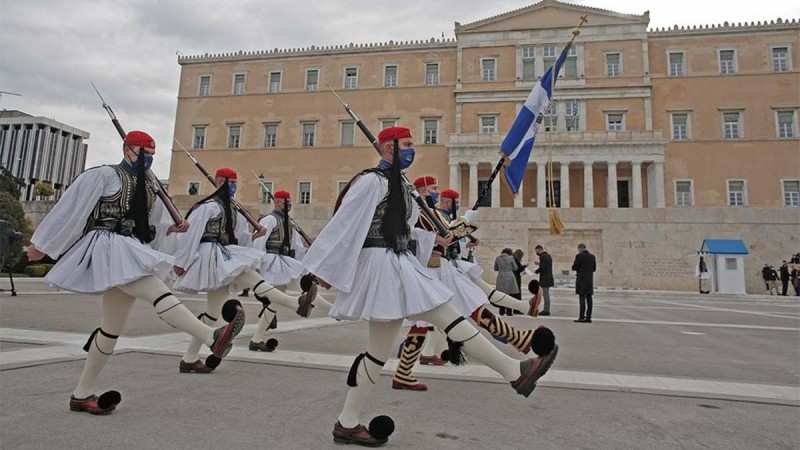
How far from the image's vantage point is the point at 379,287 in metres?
3.10

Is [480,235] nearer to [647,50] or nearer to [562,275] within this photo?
[562,275]

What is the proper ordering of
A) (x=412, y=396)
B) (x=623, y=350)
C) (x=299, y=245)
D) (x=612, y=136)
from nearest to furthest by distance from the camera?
(x=412, y=396), (x=623, y=350), (x=299, y=245), (x=612, y=136)

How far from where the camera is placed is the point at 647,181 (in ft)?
137

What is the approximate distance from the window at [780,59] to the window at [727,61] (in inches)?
121

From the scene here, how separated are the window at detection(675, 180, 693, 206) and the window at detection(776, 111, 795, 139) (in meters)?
8.28

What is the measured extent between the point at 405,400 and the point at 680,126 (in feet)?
153

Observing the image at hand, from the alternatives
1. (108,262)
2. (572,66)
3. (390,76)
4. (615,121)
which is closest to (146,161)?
(108,262)

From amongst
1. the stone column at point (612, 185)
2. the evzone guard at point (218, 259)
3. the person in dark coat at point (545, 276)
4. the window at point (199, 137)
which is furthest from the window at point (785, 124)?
the window at point (199, 137)

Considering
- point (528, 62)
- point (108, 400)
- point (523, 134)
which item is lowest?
point (108, 400)

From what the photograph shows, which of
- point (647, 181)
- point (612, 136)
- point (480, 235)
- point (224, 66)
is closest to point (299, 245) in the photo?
point (480, 235)

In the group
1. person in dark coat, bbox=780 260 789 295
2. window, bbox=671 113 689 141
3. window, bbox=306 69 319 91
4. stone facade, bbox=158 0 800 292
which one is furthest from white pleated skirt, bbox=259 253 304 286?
window, bbox=306 69 319 91

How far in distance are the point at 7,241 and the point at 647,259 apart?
102 ft

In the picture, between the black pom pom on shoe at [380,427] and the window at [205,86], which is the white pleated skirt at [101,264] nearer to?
the black pom pom on shoe at [380,427]

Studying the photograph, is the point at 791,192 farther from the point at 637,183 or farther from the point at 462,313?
the point at 462,313
